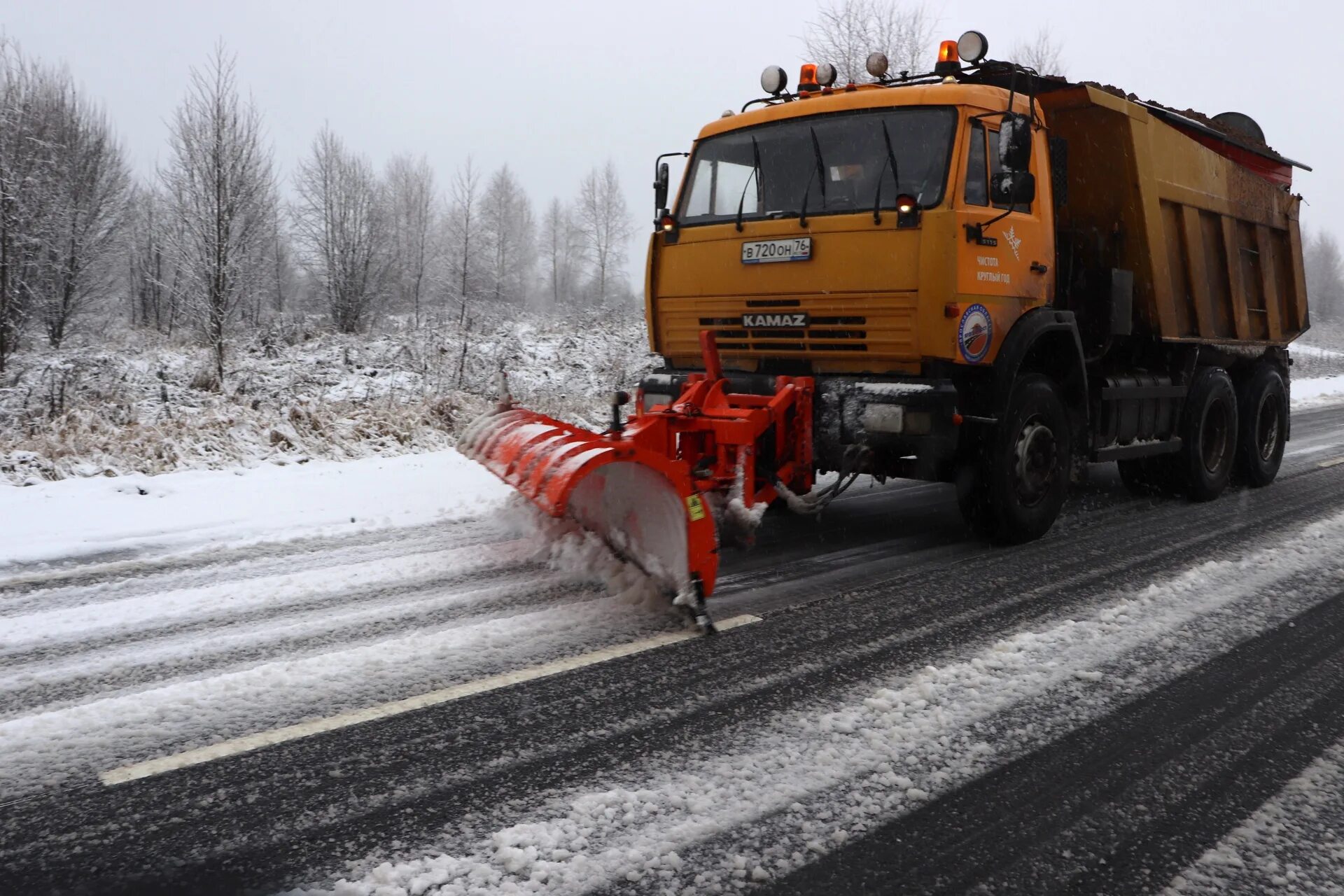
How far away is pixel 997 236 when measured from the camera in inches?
224

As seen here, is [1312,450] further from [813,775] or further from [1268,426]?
[813,775]

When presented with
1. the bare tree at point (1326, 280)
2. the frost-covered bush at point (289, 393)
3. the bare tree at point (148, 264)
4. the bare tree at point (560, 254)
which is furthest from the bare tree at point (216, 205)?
the bare tree at point (1326, 280)

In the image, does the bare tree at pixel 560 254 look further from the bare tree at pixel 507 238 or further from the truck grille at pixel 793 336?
the truck grille at pixel 793 336

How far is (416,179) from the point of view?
5888 centimetres

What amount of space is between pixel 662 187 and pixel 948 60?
6.76ft

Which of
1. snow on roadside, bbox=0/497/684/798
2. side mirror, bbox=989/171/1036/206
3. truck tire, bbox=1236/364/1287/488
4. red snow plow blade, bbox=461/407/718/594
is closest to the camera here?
snow on roadside, bbox=0/497/684/798

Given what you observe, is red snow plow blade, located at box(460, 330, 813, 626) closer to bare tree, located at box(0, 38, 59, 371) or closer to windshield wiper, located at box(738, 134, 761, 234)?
windshield wiper, located at box(738, 134, 761, 234)

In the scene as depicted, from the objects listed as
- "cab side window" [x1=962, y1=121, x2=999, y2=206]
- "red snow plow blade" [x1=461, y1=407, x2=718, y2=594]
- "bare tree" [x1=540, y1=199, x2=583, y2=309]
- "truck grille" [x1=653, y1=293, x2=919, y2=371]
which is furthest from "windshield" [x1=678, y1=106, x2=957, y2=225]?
"bare tree" [x1=540, y1=199, x2=583, y2=309]

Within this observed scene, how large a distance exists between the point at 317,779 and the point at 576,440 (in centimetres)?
→ 228

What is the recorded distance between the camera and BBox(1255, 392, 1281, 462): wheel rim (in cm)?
897

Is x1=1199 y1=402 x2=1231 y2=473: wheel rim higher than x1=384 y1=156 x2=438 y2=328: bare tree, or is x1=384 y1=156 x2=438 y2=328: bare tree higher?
x1=384 y1=156 x2=438 y2=328: bare tree

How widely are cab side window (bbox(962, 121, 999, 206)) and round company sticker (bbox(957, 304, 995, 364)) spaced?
0.63 m

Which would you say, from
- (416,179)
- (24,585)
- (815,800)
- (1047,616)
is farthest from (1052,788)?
(416,179)

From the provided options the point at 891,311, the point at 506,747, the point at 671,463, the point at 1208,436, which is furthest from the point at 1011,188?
the point at 506,747
